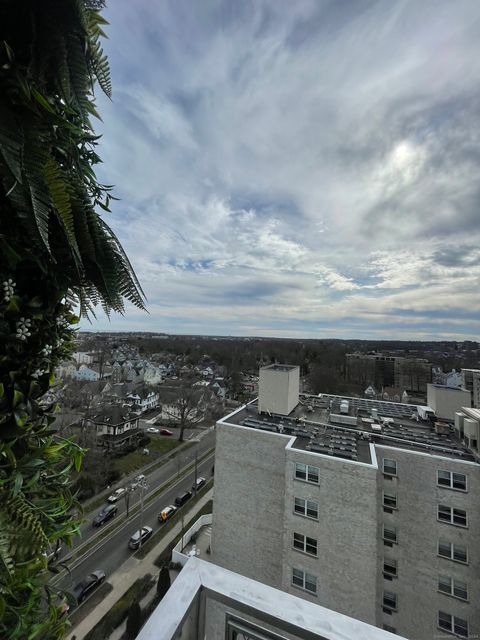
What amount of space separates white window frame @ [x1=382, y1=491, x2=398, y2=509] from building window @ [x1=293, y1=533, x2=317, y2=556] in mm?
2127

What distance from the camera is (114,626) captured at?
8203mm

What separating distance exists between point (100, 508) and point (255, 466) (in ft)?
33.8

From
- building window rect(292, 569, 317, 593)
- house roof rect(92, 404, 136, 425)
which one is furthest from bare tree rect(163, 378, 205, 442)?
building window rect(292, 569, 317, 593)

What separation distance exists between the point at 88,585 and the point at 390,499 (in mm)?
9738

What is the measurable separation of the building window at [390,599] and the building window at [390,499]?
2.05 meters

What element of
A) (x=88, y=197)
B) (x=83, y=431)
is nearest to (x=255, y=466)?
(x=88, y=197)

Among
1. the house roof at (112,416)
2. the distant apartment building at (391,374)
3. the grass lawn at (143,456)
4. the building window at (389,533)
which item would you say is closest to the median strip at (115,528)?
the grass lawn at (143,456)

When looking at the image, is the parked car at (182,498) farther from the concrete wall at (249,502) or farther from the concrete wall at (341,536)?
the concrete wall at (341,536)

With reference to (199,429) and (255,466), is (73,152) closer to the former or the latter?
(255,466)

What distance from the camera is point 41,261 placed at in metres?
1.02

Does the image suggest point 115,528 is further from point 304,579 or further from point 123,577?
point 304,579

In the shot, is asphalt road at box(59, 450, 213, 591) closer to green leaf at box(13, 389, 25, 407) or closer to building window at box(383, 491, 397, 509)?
building window at box(383, 491, 397, 509)

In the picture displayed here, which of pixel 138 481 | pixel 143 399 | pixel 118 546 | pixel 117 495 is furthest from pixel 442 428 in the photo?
pixel 143 399

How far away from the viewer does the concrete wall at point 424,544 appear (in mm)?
6562
